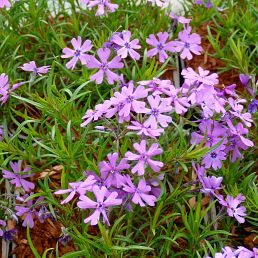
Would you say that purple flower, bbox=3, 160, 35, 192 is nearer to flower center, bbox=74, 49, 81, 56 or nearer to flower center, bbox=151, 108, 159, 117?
flower center, bbox=74, 49, 81, 56

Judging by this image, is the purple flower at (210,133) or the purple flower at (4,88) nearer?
the purple flower at (210,133)

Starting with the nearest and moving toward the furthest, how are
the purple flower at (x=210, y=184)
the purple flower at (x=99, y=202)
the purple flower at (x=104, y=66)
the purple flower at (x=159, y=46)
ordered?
the purple flower at (x=99, y=202) → the purple flower at (x=210, y=184) → the purple flower at (x=104, y=66) → the purple flower at (x=159, y=46)

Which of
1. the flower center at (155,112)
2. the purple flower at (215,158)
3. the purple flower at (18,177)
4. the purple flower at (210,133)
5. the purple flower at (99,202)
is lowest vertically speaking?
the purple flower at (18,177)

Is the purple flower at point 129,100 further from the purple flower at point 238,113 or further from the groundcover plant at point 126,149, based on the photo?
the purple flower at point 238,113

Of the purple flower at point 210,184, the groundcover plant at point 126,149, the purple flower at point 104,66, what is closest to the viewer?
the groundcover plant at point 126,149

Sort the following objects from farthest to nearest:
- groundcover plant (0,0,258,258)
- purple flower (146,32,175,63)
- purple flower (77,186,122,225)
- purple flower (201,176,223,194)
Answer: purple flower (146,32,175,63) → purple flower (201,176,223,194) → groundcover plant (0,0,258,258) → purple flower (77,186,122,225)

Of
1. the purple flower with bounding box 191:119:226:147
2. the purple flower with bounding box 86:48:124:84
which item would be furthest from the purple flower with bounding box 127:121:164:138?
the purple flower with bounding box 86:48:124:84

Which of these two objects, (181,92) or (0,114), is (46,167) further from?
(181,92)

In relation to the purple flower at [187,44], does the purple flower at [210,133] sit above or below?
below

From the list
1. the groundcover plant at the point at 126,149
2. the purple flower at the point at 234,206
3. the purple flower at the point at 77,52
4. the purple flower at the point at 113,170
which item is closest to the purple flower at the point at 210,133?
the groundcover plant at the point at 126,149
